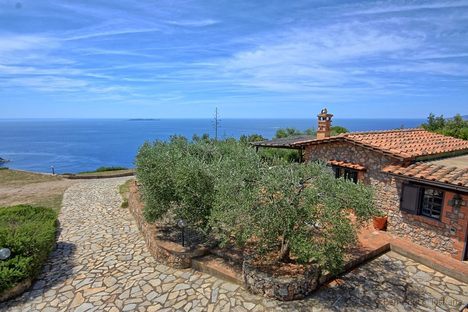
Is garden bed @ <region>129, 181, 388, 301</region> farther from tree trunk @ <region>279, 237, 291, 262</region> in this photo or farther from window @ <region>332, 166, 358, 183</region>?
window @ <region>332, 166, 358, 183</region>

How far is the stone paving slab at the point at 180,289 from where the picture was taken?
7.63m

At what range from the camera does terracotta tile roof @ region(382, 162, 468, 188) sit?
9.52 m

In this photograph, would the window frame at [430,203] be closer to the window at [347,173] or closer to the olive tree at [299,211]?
the window at [347,173]

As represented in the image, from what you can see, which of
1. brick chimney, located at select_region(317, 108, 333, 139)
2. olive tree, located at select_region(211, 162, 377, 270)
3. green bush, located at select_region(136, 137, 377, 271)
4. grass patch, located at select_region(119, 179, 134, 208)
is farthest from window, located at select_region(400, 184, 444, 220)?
grass patch, located at select_region(119, 179, 134, 208)

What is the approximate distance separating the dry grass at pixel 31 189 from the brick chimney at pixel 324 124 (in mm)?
14746

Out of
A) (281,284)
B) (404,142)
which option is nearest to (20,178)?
(281,284)

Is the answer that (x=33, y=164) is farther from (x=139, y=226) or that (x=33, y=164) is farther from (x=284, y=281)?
(x=284, y=281)

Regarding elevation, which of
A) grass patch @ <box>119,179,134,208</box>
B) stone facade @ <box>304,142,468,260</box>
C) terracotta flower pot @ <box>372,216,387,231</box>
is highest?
stone facade @ <box>304,142,468,260</box>

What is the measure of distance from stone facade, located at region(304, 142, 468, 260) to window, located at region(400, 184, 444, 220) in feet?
0.82

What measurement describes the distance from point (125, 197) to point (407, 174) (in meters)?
14.8

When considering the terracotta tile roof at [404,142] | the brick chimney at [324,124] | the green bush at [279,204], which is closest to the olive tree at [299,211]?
the green bush at [279,204]

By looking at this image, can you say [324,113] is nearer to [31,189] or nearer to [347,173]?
[347,173]

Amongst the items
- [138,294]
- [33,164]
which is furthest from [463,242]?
[33,164]

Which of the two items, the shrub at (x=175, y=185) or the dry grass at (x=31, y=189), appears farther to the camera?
the dry grass at (x=31, y=189)
